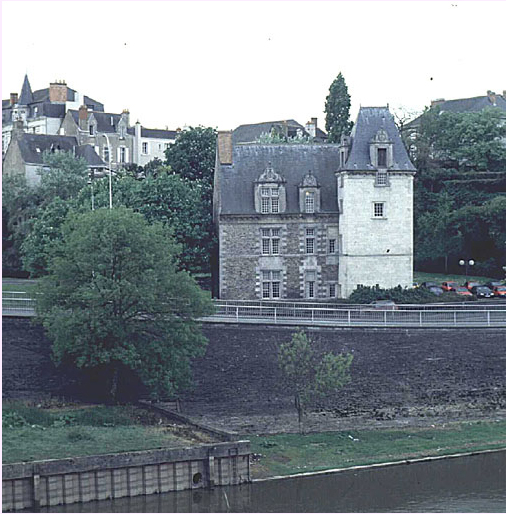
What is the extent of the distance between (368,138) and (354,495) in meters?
25.7

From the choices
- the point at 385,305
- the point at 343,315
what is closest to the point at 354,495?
the point at 343,315

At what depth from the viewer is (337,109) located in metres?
86.4

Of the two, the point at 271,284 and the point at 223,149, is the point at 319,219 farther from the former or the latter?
the point at 223,149

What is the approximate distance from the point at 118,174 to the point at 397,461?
130 ft

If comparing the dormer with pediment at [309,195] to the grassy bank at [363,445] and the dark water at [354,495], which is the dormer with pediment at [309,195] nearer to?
the grassy bank at [363,445]

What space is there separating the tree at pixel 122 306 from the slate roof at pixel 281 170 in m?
15.1

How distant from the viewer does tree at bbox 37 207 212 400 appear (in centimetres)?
4431

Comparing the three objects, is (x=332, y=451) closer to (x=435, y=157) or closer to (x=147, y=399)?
(x=147, y=399)

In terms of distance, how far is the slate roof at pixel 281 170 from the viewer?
202ft

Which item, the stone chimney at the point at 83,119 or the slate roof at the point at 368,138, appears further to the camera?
the stone chimney at the point at 83,119

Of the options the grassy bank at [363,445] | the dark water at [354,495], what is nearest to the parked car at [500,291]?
the grassy bank at [363,445]

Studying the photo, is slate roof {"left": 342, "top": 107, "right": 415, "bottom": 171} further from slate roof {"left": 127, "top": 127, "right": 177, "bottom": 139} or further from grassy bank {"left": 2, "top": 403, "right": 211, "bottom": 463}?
slate roof {"left": 127, "top": 127, "right": 177, "bottom": 139}

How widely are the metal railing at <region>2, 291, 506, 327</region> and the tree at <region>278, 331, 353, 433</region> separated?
2169 millimetres

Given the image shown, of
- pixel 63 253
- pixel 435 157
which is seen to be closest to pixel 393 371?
pixel 63 253
